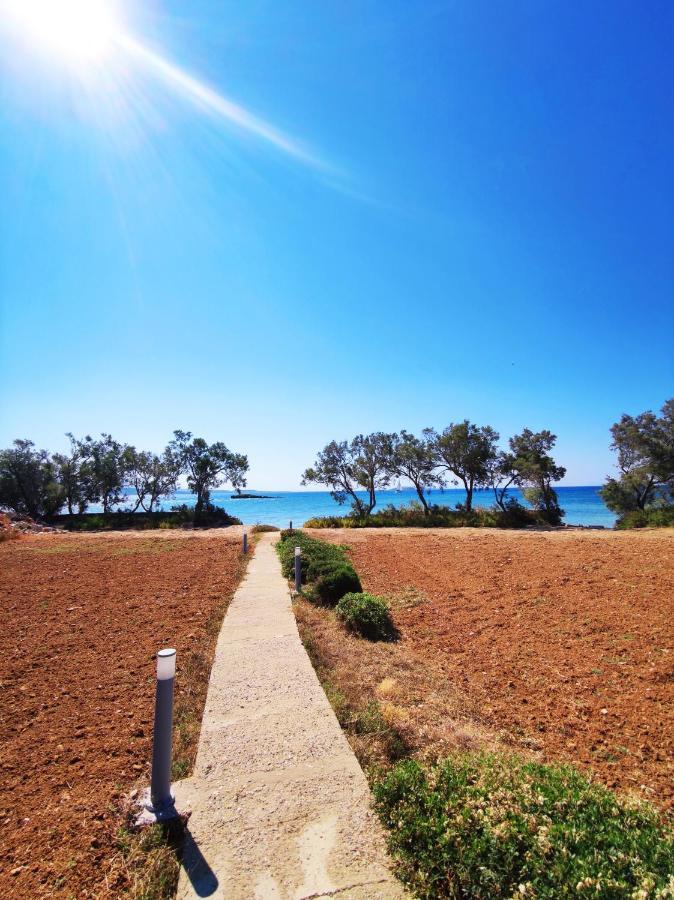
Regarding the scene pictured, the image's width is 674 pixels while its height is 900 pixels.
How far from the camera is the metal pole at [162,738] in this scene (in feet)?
10.1

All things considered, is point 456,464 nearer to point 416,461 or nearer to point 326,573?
point 416,461

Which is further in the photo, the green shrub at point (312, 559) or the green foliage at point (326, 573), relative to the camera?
the green shrub at point (312, 559)

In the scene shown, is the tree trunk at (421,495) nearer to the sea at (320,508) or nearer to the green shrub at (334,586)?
the sea at (320,508)

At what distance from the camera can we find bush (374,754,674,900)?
2031mm

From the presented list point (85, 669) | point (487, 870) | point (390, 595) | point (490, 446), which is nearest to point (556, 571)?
point (390, 595)

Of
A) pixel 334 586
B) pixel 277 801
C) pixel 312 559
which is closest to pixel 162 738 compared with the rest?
pixel 277 801

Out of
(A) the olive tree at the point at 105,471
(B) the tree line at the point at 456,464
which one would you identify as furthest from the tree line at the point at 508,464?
(A) the olive tree at the point at 105,471

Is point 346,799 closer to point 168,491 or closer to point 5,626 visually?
point 5,626

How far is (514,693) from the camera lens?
5086 millimetres

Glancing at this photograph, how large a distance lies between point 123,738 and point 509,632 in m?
6.01

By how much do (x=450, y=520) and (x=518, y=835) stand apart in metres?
29.7

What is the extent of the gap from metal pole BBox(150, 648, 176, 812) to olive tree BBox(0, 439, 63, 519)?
4373cm

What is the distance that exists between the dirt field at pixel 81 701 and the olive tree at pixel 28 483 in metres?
32.4

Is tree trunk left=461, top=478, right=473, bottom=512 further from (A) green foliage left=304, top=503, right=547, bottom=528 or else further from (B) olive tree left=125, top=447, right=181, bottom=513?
(B) olive tree left=125, top=447, right=181, bottom=513
